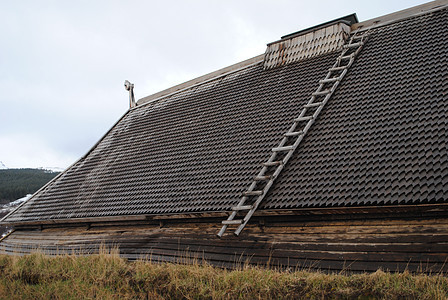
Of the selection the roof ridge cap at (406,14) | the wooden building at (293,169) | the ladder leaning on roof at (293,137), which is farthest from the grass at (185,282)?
the roof ridge cap at (406,14)

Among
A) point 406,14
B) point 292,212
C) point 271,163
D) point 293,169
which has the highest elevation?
point 406,14

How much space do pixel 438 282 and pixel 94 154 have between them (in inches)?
561

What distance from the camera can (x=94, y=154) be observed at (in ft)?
55.6

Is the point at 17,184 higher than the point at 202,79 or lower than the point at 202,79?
higher

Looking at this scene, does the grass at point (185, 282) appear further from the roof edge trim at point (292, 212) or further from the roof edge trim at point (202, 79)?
the roof edge trim at point (202, 79)

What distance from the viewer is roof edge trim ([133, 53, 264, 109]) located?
1532 cm

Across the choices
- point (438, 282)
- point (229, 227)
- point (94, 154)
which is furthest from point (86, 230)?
point (438, 282)

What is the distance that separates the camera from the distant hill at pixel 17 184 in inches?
3051

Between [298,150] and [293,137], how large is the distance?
0.60 m

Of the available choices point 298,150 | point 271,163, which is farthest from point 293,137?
point 271,163

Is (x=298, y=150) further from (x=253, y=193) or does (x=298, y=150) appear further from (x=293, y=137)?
(x=253, y=193)

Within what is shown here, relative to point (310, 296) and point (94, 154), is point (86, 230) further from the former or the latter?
point (310, 296)

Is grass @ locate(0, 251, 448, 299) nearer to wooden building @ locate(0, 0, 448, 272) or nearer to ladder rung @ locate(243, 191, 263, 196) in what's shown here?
wooden building @ locate(0, 0, 448, 272)

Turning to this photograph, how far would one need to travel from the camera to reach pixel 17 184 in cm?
8425
